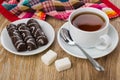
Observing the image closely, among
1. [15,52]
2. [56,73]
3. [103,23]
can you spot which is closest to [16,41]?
[15,52]

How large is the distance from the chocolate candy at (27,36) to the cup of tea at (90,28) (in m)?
0.12

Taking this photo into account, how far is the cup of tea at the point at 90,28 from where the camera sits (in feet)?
2.33

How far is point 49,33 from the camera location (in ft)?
2.66

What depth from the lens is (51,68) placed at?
2.38 feet

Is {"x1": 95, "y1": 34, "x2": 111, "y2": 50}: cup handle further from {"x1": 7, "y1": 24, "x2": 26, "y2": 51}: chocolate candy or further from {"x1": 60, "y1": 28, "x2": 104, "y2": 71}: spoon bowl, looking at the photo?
{"x1": 7, "y1": 24, "x2": 26, "y2": 51}: chocolate candy

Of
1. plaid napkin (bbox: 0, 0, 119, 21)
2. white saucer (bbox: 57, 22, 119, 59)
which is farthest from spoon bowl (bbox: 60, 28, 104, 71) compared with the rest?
plaid napkin (bbox: 0, 0, 119, 21)

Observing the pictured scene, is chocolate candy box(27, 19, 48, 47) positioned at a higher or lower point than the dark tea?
higher

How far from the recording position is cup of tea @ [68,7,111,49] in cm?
71

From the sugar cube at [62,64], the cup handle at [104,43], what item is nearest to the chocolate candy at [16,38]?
the sugar cube at [62,64]

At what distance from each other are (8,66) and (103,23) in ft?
1.05

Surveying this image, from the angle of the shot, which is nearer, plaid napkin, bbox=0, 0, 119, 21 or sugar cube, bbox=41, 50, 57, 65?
sugar cube, bbox=41, 50, 57, 65

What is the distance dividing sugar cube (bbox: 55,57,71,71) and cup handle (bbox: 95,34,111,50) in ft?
0.34

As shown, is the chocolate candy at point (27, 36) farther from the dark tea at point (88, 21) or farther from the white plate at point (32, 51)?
the dark tea at point (88, 21)

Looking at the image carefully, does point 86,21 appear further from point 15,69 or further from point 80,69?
point 15,69
